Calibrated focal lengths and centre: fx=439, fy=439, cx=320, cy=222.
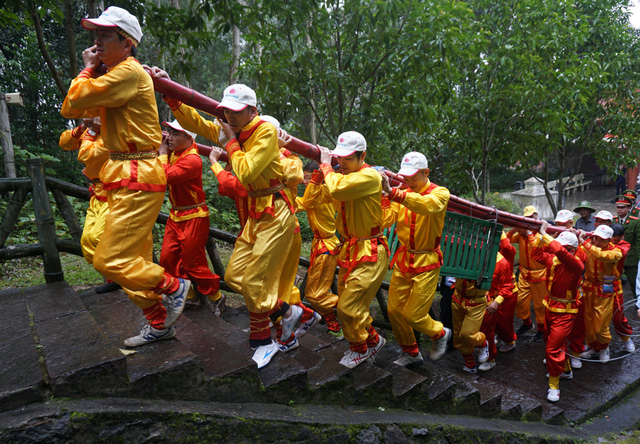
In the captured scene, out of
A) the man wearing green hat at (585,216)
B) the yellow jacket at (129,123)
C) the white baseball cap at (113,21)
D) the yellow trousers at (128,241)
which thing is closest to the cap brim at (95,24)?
the white baseball cap at (113,21)

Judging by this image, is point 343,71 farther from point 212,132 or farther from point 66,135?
point 66,135

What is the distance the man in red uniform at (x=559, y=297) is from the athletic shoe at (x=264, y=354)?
131 inches

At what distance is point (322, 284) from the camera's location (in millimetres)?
4949

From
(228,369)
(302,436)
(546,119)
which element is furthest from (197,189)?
(546,119)

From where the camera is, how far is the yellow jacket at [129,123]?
2889 millimetres

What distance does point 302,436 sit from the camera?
284 centimetres

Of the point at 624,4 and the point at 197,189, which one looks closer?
the point at 197,189

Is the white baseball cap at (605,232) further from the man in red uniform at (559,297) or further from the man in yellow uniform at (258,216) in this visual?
the man in yellow uniform at (258,216)

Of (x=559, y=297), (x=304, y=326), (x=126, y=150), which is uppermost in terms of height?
(x=126, y=150)

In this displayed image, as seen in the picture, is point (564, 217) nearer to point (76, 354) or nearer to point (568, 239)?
point (568, 239)

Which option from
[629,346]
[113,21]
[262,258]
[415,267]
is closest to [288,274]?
[262,258]

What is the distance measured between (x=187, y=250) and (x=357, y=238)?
64.2 inches

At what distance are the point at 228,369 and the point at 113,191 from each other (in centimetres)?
146

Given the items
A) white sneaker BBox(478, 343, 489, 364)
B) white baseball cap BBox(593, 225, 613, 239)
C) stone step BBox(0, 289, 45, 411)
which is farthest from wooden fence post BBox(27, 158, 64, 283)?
white baseball cap BBox(593, 225, 613, 239)
